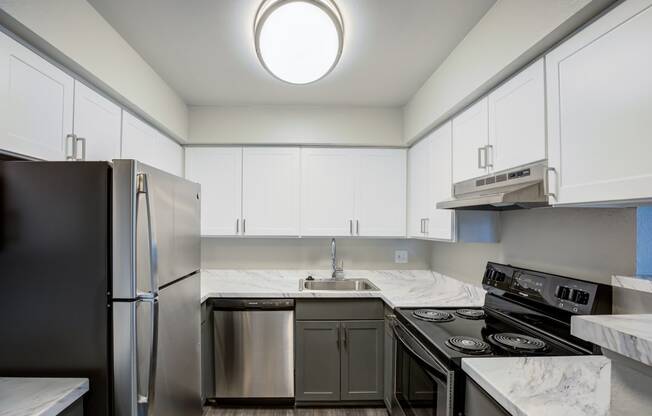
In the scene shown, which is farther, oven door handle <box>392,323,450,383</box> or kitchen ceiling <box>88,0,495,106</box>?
kitchen ceiling <box>88,0,495,106</box>

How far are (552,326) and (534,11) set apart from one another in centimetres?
134

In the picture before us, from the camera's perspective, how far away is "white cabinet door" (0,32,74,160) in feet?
3.76

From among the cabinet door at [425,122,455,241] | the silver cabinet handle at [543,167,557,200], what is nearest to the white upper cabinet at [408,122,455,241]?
the cabinet door at [425,122,455,241]

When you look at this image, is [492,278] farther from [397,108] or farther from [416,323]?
[397,108]

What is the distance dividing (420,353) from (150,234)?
1326 millimetres

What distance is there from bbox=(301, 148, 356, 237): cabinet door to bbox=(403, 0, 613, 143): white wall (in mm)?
837

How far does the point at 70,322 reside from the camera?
1.17 m

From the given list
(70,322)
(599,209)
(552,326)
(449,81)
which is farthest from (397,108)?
(70,322)

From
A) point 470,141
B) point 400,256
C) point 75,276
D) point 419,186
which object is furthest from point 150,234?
point 400,256

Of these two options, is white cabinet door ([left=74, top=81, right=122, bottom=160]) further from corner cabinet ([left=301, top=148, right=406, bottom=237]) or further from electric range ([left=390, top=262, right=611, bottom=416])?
electric range ([left=390, top=262, right=611, bottom=416])

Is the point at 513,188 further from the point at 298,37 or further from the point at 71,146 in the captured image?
the point at 71,146

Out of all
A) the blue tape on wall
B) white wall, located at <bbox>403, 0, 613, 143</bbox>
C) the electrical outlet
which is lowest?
the electrical outlet

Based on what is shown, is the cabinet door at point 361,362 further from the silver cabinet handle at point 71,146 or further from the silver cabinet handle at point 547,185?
the silver cabinet handle at point 71,146

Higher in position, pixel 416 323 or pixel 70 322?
pixel 70 322
